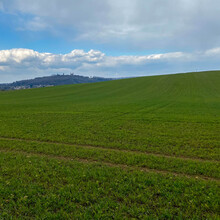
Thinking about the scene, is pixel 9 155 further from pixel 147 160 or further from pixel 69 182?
pixel 147 160

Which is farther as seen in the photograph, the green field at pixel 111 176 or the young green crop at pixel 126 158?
the young green crop at pixel 126 158

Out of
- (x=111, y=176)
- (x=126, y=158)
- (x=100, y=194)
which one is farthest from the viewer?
(x=126, y=158)

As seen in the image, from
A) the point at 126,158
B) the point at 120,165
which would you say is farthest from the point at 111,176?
the point at 126,158

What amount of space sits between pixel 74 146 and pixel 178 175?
25.6ft

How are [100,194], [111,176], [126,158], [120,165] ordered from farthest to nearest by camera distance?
[126,158] < [120,165] < [111,176] < [100,194]

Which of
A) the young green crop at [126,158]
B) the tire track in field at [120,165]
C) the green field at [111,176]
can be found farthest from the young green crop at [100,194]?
the young green crop at [126,158]

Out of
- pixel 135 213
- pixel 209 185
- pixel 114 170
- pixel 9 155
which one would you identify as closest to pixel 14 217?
pixel 135 213

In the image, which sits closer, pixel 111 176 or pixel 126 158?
pixel 111 176

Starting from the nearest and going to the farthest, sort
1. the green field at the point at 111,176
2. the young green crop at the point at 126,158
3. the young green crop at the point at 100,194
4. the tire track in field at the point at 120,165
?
the young green crop at the point at 100,194 → the green field at the point at 111,176 → the tire track in field at the point at 120,165 → the young green crop at the point at 126,158

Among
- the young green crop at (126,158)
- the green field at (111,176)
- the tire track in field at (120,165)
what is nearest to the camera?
the green field at (111,176)

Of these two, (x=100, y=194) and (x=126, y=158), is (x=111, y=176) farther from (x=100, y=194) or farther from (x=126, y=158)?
(x=126, y=158)

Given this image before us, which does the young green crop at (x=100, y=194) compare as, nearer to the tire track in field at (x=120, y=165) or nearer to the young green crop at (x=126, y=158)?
the tire track in field at (x=120, y=165)

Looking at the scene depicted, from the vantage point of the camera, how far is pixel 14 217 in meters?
6.28

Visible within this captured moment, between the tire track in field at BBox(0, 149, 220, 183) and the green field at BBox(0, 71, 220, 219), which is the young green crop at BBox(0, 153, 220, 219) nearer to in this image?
the green field at BBox(0, 71, 220, 219)
